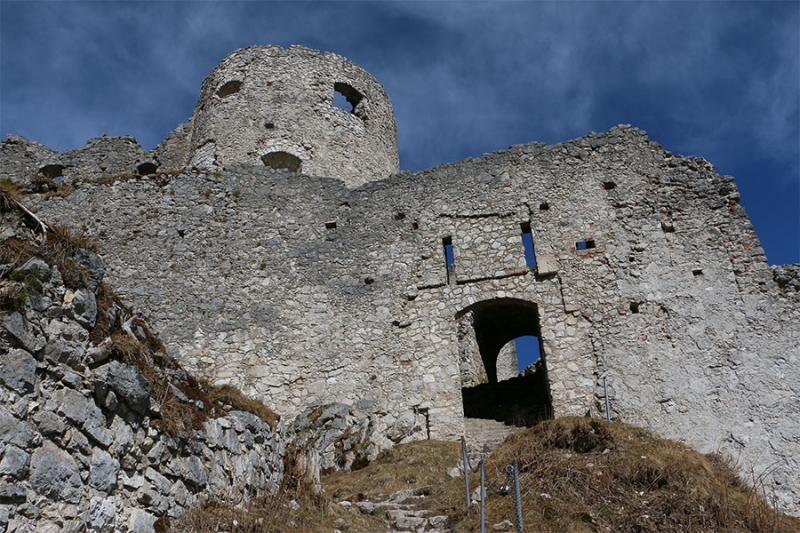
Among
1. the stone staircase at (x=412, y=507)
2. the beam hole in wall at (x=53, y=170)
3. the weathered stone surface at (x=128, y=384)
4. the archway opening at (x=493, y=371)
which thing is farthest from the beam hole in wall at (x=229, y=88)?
the weathered stone surface at (x=128, y=384)

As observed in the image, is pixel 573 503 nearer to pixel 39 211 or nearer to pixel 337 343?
pixel 337 343

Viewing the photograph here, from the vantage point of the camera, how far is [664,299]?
11.9 m

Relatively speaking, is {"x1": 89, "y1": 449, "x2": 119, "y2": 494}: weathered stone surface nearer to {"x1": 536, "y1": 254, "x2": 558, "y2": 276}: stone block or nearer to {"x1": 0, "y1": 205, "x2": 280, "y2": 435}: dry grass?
{"x1": 0, "y1": 205, "x2": 280, "y2": 435}: dry grass

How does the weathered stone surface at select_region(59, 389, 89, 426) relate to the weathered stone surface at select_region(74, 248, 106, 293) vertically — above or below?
below

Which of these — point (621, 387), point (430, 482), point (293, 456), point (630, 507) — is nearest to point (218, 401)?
point (293, 456)

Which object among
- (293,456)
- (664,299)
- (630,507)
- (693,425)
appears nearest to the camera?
(630,507)

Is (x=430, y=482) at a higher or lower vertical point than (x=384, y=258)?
lower

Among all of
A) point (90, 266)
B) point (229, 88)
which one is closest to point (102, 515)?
point (90, 266)

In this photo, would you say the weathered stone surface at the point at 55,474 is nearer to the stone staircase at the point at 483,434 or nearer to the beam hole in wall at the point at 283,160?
the stone staircase at the point at 483,434

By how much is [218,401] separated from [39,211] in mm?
7742

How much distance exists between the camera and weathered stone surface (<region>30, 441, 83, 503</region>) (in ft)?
17.6

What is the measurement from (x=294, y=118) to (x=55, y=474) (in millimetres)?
13785

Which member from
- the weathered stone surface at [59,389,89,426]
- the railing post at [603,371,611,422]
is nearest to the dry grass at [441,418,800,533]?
the railing post at [603,371,611,422]

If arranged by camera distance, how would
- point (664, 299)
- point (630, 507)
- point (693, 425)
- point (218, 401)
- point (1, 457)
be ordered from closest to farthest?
1. point (1, 457)
2. point (630, 507)
3. point (218, 401)
4. point (693, 425)
5. point (664, 299)
